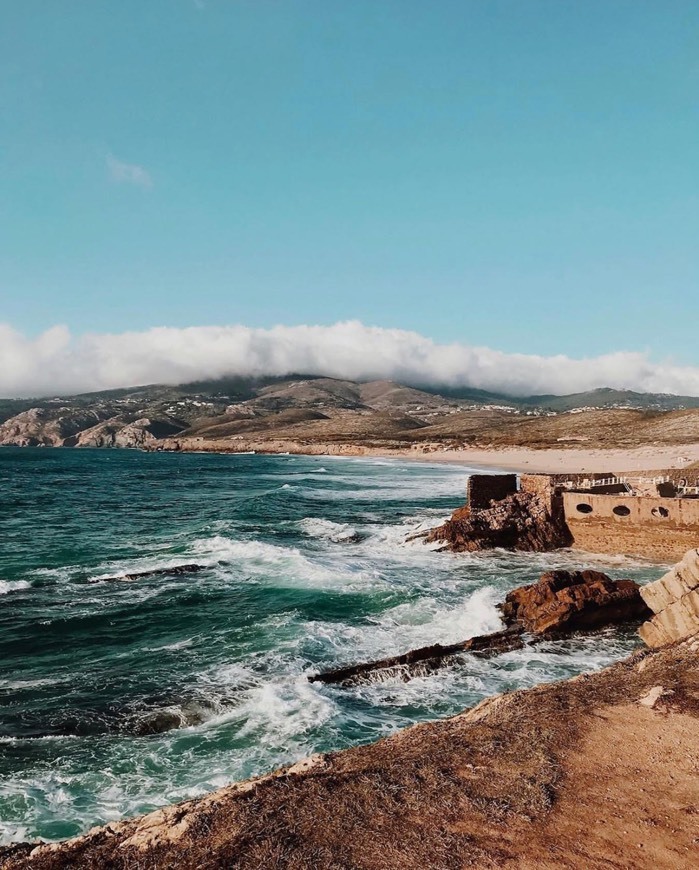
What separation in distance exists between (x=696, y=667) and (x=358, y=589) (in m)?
13.3

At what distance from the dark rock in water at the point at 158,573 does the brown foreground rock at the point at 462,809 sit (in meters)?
17.4

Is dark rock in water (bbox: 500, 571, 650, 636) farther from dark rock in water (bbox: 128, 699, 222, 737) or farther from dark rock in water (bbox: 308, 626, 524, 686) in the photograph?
dark rock in water (bbox: 128, 699, 222, 737)

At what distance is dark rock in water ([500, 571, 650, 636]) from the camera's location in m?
16.5

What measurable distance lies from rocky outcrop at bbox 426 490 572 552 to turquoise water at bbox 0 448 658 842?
139cm

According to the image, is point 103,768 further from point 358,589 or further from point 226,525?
point 226,525

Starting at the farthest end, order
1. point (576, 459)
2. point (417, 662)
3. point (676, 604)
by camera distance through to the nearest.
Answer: point (576, 459)
point (417, 662)
point (676, 604)

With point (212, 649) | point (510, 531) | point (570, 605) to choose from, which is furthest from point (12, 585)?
point (510, 531)

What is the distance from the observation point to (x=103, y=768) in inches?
398

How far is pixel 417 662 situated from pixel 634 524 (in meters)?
17.2

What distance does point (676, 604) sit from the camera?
12.9 m

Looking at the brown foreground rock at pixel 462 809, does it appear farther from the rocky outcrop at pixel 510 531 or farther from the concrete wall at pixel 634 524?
the rocky outcrop at pixel 510 531

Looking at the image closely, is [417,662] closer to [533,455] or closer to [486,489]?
[486,489]

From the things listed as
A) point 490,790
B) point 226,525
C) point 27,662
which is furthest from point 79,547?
point 490,790

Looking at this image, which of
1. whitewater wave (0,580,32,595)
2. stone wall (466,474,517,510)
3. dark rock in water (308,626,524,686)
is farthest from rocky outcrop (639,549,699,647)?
whitewater wave (0,580,32,595)
